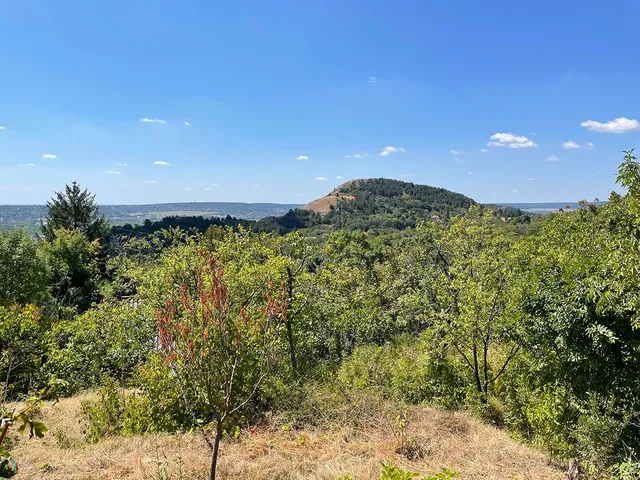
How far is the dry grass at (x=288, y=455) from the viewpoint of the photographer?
5.42m

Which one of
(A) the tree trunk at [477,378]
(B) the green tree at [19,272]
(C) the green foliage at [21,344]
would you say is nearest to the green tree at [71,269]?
(B) the green tree at [19,272]

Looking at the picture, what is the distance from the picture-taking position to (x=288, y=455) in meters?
6.04

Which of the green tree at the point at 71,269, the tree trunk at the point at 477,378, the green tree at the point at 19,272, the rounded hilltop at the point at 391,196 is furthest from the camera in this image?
the rounded hilltop at the point at 391,196

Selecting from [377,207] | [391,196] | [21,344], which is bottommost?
[21,344]

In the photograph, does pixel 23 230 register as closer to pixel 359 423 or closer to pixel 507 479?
pixel 359 423

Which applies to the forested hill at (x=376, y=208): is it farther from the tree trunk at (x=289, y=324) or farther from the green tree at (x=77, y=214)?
the tree trunk at (x=289, y=324)

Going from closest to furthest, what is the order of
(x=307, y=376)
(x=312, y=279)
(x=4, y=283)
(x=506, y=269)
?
(x=307, y=376) < (x=506, y=269) < (x=312, y=279) < (x=4, y=283)

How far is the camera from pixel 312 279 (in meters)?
12.2

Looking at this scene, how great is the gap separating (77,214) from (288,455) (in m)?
42.8

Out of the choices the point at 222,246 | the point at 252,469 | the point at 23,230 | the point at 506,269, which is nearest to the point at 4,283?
the point at 23,230

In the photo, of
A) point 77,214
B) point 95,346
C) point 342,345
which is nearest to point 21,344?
point 95,346

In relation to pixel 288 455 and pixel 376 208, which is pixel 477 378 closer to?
pixel 288 455

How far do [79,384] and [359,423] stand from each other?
→ 887 cm

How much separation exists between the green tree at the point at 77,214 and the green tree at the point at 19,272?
18.9 metres
